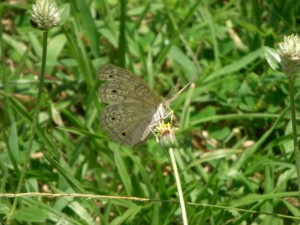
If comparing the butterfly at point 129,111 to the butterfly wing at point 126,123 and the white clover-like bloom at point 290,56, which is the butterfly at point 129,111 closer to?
the butterfly wing at point 126,123

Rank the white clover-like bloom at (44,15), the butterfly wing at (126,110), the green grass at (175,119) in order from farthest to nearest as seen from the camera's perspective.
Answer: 1. the green grass at (175,119)
2. the butterfly wing at (126,110)
3. the white clover-like bloom at (44,15)

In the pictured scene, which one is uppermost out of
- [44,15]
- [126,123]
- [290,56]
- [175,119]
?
[44,15]

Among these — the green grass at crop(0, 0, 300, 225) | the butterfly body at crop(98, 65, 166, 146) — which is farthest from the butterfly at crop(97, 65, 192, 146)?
the green grass at crop(0, 0, 300, 225)

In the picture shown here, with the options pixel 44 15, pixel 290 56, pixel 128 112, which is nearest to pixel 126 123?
pixel 128 112

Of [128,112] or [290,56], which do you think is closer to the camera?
[290,56]

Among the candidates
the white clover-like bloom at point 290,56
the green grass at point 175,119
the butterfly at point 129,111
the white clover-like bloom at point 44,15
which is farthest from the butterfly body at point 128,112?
the white clover-like bloom at point 290,56

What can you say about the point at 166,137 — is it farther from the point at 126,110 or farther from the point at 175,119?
the point at 175,119

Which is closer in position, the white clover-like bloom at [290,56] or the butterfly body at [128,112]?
the white clover-like bloom at [290,56]
